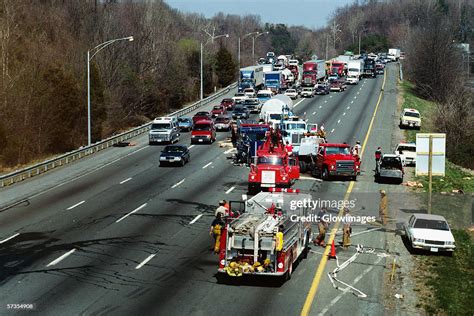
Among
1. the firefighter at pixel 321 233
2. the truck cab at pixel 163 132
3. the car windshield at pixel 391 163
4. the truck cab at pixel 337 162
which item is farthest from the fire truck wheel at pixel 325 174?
the truck cab at pixel 163 132

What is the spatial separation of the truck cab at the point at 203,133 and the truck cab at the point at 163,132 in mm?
2051

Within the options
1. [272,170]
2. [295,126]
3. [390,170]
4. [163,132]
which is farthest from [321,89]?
[272,170]

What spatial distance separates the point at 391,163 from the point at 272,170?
8.99 meters

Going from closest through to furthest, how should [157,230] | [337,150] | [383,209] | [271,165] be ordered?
[157,230]
[383,209]
[271,165]
[337,150]

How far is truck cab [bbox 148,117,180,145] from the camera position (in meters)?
62.1

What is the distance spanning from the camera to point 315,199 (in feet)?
125

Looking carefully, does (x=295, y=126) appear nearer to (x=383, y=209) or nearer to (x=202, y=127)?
(x=202, y=127)

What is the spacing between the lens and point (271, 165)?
4025 centimetres

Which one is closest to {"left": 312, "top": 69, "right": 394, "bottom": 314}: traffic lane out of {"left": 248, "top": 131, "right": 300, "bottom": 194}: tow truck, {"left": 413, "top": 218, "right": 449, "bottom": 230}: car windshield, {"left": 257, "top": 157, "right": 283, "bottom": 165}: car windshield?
{"left": 413, "top": 218, "right": 449, "bottom": 230}: car windshield

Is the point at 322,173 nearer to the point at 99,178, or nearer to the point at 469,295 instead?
the point at 99,178

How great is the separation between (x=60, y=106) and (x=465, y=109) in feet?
138

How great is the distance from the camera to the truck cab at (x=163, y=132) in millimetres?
62062

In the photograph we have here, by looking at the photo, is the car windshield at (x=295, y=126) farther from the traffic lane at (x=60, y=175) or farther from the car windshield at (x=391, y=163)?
the car windshield at (x=391, y=163)

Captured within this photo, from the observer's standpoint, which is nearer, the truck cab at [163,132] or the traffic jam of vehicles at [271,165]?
the traffic jam of vehicles at [271,165]
